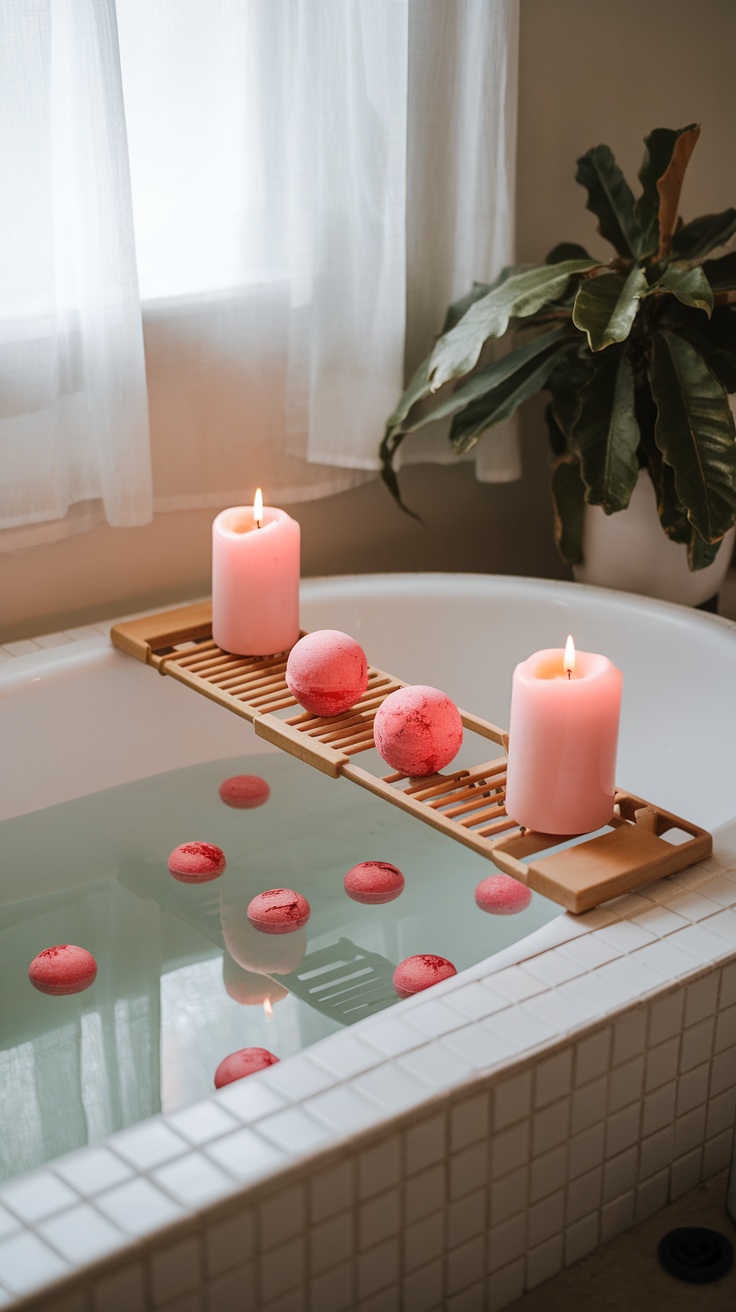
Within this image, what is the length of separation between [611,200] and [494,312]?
1.27 ft

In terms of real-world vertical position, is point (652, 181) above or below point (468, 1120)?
above

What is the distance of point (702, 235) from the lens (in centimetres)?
210

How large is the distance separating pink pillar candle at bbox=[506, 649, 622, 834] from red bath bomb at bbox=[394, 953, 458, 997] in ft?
0.79

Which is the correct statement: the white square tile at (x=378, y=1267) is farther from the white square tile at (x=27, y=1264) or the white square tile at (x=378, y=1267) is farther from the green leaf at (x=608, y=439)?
the green leaf at (x=608, y=439)

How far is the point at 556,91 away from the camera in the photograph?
2318mm

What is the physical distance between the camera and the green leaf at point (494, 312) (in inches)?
74.3

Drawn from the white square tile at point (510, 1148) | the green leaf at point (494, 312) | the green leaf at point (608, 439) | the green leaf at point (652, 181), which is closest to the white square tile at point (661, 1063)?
the white square tile at point (510, 1148)

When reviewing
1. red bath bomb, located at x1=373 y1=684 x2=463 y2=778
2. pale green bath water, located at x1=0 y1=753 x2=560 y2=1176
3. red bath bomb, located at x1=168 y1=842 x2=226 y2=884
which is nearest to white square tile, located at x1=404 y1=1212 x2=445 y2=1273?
pale green bath water, located at x1=0 y1=753 x2=560 y2=1176

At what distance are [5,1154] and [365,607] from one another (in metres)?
0.99

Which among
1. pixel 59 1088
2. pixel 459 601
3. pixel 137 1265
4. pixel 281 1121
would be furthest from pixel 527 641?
pixel 137 1265

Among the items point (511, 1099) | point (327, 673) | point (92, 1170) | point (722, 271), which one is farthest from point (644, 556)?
point (92, 1170)

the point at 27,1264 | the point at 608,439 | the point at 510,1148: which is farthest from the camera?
the point at 608,439

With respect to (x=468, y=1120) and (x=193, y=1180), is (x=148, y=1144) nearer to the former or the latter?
(x=193, y=1180)

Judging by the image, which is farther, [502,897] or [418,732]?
[502,897]
